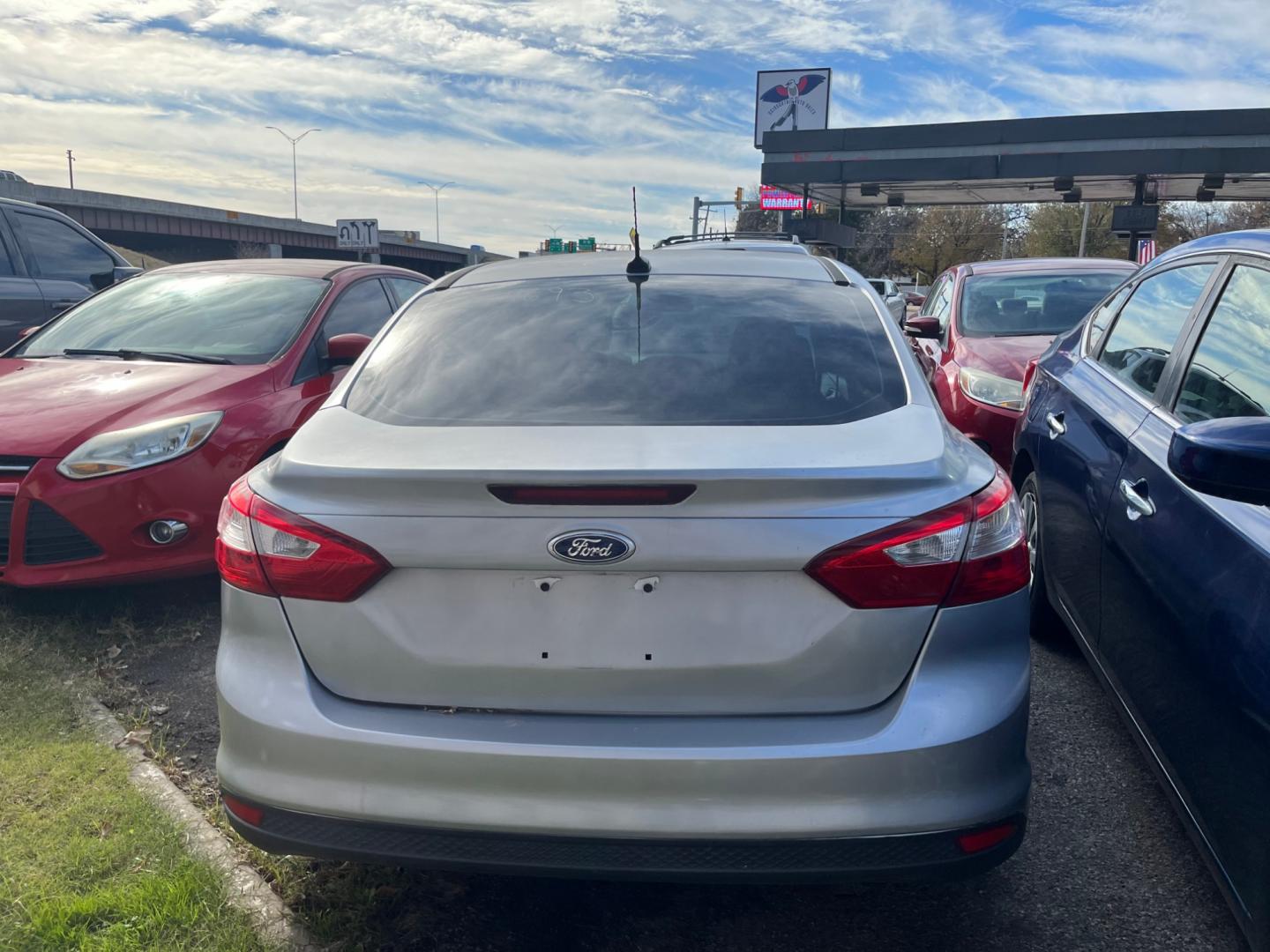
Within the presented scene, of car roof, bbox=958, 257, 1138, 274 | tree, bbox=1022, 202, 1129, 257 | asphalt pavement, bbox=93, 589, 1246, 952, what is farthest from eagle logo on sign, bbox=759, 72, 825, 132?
asphalt pavement, bbox=93, 589, 1246, 952

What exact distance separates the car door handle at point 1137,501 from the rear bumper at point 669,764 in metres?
0.79

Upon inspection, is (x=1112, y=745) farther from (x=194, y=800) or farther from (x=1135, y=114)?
(x=1135, y=114)

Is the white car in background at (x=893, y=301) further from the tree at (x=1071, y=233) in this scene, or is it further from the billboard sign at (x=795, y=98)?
the tree at (x=1071, y=233)

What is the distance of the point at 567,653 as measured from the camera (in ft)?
6.79

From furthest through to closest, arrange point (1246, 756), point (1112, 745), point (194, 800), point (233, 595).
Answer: point (1112, 745)
point (194, 800)
point (233, 595)
point (1246, 756)

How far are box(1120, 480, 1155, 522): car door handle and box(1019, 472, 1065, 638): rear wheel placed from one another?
1.23 m

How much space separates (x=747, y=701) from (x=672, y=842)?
0.31 meters

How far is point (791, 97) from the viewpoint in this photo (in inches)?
1982

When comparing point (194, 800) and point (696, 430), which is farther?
point (194, 800)

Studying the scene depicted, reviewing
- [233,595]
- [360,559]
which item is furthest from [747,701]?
[233,595]

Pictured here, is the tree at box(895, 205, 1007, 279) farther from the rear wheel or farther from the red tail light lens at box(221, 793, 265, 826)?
the red tail light lens at box(221, 793, 265, 826)

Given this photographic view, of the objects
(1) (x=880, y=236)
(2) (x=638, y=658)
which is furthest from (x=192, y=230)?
(2) (x=638, y=658)

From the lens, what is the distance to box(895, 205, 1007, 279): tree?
71.8m

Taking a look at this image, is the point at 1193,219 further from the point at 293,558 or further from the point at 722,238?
the point at 293,558
